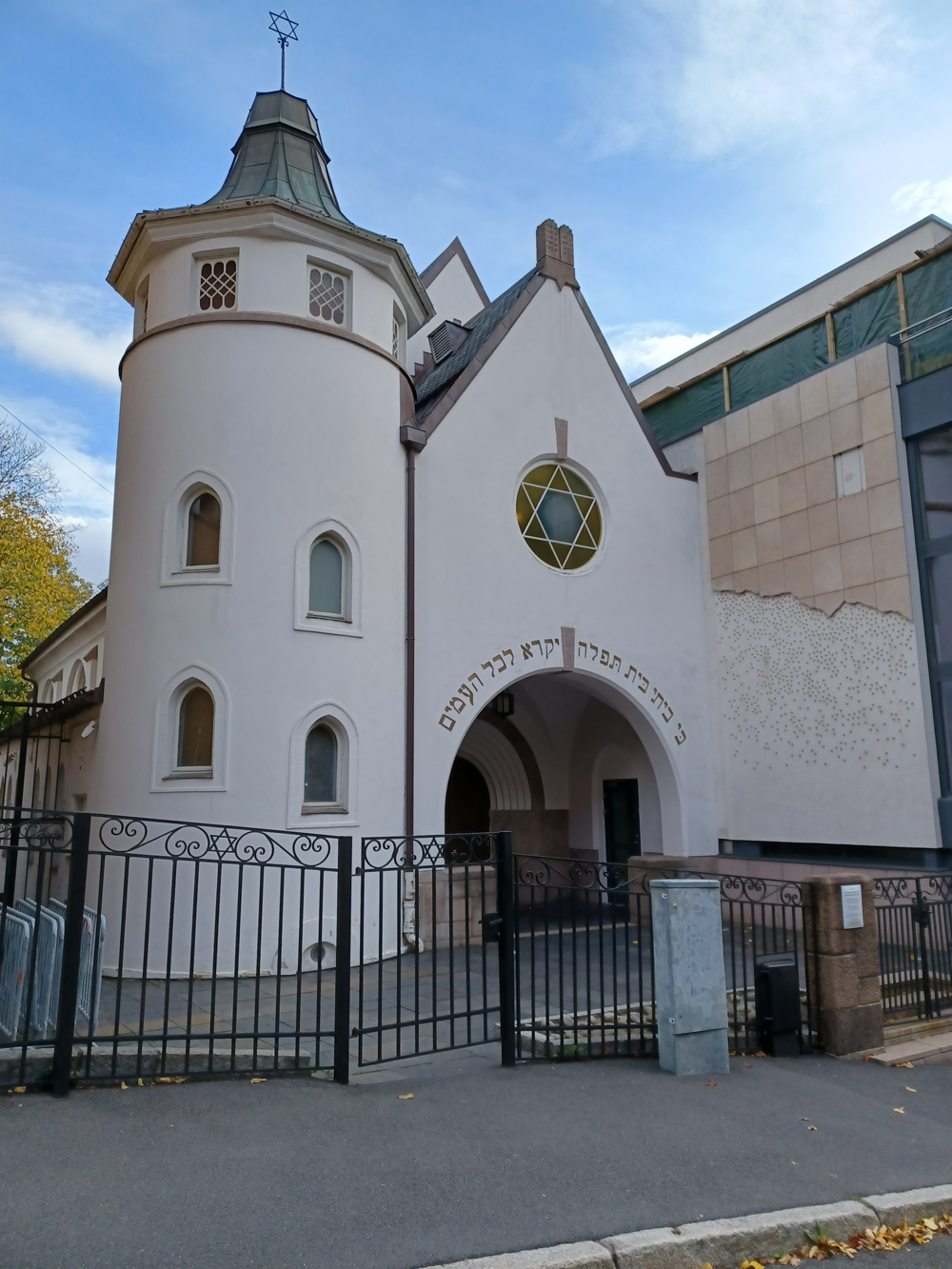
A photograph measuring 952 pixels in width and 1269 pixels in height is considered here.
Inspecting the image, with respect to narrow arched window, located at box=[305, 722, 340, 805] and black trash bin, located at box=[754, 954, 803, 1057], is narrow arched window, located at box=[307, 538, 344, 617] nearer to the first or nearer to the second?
narrow arched window, located at box=[305, 722, 340, 805]

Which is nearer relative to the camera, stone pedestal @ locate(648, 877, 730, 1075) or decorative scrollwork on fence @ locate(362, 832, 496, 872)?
decorative scrollwork on fence @ locate(362, 832, 496, 872)

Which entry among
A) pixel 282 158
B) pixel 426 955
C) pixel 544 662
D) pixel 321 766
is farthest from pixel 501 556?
pixel 282 158

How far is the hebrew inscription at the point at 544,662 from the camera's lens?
1313 centimetres

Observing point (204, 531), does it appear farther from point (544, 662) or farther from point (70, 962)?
point (70, 962)

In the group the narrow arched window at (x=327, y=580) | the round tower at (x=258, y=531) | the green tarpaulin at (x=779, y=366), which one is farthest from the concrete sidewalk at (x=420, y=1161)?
the green tarpaulin at (x=779, y=366)

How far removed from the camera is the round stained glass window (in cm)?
1459

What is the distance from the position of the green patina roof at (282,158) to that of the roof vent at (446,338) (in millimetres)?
3865

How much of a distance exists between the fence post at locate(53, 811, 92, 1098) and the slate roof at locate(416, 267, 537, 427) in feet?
→ 30.2

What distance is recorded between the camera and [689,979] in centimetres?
726

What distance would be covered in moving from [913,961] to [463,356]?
10899mm

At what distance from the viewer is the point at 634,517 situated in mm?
15883

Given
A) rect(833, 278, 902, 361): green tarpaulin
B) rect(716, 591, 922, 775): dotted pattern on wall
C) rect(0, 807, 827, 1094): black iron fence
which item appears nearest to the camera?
rect(0, 807, 827, 1094): black iron fence

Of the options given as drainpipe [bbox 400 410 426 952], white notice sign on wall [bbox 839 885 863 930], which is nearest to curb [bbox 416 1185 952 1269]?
white notice sign on wall [bbox 839 885 863 930]

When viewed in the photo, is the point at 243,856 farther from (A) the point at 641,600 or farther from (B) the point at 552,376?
(B) the point at 552,376
